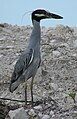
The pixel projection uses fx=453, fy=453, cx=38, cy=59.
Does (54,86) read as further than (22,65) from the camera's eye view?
Yes

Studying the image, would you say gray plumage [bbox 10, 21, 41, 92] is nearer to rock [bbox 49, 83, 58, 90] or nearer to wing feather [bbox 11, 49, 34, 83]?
wing feather [bbox 11, 49, 34, 83]

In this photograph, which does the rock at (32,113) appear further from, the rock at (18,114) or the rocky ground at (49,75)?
the rock at (18,114)

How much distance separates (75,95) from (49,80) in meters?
0.85

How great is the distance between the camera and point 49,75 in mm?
7754

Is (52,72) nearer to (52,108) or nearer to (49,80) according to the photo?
(49,80)

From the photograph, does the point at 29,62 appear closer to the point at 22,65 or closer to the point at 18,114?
the point at 22,65

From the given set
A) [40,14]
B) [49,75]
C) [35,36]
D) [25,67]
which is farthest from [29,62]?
[49,75]

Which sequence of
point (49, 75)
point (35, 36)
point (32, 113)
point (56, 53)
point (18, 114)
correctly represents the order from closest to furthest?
point (18, 114) < point (32, 113) < point (35, 36) < point (49, 75) < point (56, 53)

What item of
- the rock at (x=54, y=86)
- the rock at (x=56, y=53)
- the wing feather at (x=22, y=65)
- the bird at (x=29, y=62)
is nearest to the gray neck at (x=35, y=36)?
the bird at (x=29, y=62)

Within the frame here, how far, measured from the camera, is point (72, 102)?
6.78 meters

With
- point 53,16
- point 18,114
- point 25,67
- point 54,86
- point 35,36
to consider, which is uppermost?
point 53,16

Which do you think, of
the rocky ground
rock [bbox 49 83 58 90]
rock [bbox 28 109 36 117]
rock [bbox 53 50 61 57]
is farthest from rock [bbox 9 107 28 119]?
rock [bbox 53 50 61 57]

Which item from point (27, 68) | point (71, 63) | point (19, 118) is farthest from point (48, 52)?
point (19, 118)

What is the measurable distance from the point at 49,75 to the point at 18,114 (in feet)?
5.49
